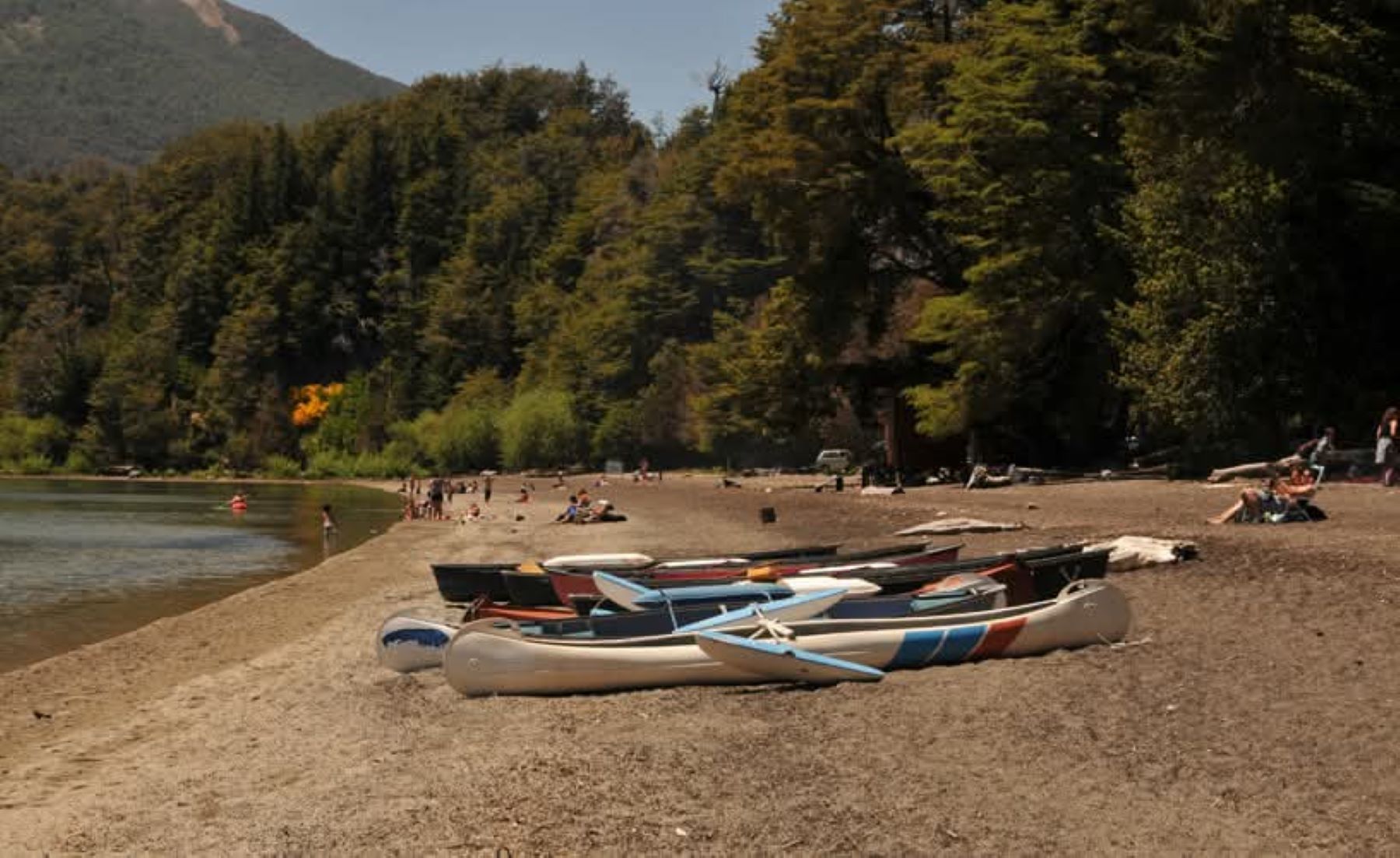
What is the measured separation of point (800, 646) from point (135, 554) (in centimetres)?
2945

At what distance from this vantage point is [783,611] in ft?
42.3

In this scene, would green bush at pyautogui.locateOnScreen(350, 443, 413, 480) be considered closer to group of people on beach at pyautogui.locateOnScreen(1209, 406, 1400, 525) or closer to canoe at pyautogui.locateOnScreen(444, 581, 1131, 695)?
group of people on beach at pyautogui.locateOnScreen(1209, 406, 1400, 525)

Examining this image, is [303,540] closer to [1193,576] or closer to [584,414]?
[1193,576]

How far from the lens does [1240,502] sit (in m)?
19.9

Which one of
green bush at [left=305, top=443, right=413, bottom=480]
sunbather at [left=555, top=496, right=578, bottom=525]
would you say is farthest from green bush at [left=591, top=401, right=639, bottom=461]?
sunbather at [left=555, top=496, right=578, bottom=525]

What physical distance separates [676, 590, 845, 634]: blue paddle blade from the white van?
173ft

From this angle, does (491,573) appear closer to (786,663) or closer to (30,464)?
(786,663)

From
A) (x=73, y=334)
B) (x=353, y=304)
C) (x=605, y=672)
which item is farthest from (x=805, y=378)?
(x=73, y=334)

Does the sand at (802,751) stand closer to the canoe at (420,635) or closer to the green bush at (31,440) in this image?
the canoe at (420,635)

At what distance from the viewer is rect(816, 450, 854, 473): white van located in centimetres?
6725

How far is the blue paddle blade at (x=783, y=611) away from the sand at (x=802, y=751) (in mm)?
1206

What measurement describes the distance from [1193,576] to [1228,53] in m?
18.5

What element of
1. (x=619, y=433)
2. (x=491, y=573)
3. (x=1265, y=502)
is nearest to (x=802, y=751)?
(x=491, y=573)

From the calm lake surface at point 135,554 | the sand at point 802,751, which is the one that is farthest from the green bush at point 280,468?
the sand at point 802,751
